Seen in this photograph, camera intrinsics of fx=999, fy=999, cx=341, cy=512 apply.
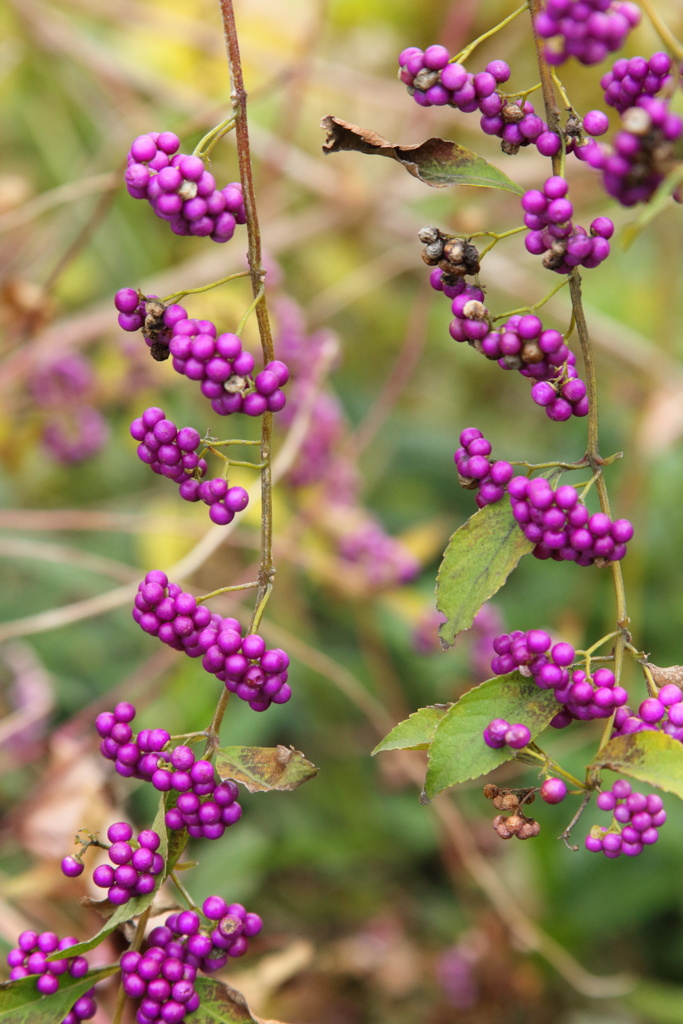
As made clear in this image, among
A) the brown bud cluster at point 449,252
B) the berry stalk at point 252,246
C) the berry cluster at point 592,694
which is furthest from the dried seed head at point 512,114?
the berry cluster at point 592,694

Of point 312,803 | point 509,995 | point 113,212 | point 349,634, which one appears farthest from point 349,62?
point 509,995

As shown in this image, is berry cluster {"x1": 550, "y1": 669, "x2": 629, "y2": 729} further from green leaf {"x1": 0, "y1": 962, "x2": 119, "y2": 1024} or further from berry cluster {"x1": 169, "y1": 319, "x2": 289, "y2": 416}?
green leaf {"x1": 0, "y1": 962, "x2": 119, "y2": 1024}

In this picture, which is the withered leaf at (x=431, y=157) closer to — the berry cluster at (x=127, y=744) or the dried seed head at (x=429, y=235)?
the dried seed head at (x=429, y=235)

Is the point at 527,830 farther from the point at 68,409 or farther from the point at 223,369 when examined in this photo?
the point at 68,409

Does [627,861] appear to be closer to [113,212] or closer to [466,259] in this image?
[466,259]

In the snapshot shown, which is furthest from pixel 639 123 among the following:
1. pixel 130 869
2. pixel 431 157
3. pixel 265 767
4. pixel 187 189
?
pixel 130 869
